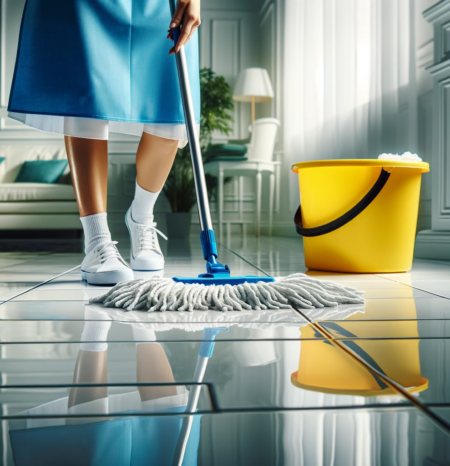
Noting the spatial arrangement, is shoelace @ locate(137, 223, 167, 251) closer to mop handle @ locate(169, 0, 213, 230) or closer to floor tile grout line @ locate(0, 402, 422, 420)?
mop handle @ locate(169, 0, 213, 230)

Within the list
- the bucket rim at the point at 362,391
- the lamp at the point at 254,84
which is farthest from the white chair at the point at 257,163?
the bucket rim at the point at 362,391

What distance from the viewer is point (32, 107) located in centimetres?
110

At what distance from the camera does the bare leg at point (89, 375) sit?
0.36 meters

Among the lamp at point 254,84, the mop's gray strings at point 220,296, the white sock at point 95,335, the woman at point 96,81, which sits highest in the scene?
the lamp at point 254,84

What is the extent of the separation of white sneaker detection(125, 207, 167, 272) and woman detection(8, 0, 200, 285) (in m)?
0.16

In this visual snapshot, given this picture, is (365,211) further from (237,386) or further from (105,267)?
(237,386)

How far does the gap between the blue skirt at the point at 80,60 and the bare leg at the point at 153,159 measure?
12cm

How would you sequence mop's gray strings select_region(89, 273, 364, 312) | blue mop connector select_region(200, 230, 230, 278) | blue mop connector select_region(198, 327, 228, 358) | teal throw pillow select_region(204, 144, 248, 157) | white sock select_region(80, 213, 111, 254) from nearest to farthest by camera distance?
blue mop connector select_region(198, 327, 228, 358), mop's gray strings select_region(89, 273, 364, 312), blue mop connector select_region(200, 230, 230, 278), white sock select_region(80, 213, 111, 254), teal throw pillow select_region(204, 144, 248, 157)

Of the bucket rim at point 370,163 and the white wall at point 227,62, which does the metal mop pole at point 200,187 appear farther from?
the white wall at point 227,62

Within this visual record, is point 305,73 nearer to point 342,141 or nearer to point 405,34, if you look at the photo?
point 342,141

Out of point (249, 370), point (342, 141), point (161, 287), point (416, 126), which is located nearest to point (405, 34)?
point (416, 126)

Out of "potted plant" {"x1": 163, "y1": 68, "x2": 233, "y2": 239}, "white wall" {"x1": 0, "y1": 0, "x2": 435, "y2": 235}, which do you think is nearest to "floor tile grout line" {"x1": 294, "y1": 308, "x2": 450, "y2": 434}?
"potted plant" {"x1": 163, "y1": 68, "x2": 233, "y2": 239}

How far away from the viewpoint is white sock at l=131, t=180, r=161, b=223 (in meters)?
1.38

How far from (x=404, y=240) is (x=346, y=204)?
169 mm
